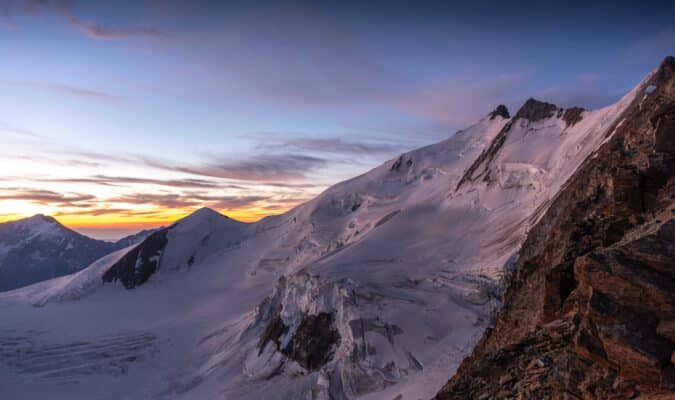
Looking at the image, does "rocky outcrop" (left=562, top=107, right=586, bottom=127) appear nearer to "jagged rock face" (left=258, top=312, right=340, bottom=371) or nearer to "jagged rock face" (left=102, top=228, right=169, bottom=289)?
"jagged rock face" (left=258, top=312, right=340, bottom=371)

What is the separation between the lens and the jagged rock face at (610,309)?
7.70 m

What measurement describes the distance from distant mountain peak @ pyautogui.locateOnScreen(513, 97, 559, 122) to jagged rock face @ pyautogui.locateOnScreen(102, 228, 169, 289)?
102 meters

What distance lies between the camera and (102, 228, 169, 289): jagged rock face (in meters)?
122

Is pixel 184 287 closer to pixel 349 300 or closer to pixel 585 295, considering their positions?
pixel 349 300

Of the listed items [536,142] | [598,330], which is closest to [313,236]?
[536,142]

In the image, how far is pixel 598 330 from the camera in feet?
27.0

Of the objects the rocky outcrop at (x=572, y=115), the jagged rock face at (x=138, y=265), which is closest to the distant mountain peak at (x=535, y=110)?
the rocky outcrop at (x=572, y=115)

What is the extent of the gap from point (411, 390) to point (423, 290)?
20801 mm

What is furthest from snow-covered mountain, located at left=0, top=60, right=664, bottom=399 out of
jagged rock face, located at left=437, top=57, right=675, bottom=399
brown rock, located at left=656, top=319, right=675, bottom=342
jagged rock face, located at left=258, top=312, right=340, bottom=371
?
brown rock, located at left=656, top=319, right=675, bottom=342

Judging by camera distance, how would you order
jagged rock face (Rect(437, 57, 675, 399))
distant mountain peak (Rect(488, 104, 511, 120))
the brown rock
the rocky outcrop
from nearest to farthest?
the brown rock, jagged rock face (Rect(437, 57, 675, 399)), the rocky outcrop, distant mountain peak (Rect(488, 104, 511, 120))

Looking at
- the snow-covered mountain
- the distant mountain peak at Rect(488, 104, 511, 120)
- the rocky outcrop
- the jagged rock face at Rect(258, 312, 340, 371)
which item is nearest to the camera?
the snow-covered mountain

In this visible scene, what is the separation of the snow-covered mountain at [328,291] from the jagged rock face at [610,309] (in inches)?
742

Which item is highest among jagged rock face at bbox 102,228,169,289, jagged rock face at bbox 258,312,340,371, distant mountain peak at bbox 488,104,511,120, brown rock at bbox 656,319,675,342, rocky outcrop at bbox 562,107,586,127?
distant mountain peak at bbox 488,104,511,120

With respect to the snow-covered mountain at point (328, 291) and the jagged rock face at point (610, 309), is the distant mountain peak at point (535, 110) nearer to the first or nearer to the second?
the snow-covered mountain at point (328, 291)
